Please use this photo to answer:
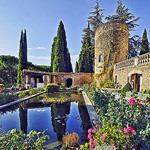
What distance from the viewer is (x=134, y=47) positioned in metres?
17.2

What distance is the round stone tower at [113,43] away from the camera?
12477 millimetres

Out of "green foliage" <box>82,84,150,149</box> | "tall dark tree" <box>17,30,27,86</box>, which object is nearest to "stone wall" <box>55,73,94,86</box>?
"tall dark tree" <box>17,30,27,86</box>

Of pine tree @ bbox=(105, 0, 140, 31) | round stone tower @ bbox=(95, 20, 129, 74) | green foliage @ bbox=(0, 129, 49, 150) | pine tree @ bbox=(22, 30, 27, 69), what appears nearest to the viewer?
green foliage @ bbox=(0, 129, 49, 150)

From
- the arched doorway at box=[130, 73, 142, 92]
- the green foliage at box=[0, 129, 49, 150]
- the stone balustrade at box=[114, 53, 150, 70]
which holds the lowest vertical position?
the green foliage at box=[0, 129, 49, 150]

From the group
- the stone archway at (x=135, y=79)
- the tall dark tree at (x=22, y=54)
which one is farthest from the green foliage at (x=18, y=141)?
the tall dark tree at (x=22, y=54)

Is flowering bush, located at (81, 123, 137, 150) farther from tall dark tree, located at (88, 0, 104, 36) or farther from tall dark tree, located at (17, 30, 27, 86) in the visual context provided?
tall dark tree, located at (17, 30, 27, 86)

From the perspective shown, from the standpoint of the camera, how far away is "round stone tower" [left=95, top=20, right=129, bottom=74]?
12.5 metres

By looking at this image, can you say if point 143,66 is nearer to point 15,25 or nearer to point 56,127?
point 56,127

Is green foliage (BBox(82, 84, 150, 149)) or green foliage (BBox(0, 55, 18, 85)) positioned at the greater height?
green foliage (BBox(0, 55, 18, 85))

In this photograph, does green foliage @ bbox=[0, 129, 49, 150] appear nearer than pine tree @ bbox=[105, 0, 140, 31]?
Yes

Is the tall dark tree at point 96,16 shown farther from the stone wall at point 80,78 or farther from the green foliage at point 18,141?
the green foliage at point 18,141

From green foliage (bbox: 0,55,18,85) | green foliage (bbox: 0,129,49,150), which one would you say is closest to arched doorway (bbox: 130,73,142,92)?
green foliage (bbox: 0,129,49,150)

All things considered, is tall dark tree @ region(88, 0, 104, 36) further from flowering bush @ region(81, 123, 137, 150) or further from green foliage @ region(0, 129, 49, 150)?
green foliage @ region(0, 129, 49, 150)

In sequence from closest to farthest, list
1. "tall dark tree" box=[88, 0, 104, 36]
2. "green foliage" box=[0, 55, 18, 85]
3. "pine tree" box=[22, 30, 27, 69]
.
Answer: "tall dark tree" box=[88, 0, 104, 36] → "green foliage" box=[0, 55, 18, 85] → "pine tree" box=[22, 30, 27, 69]
